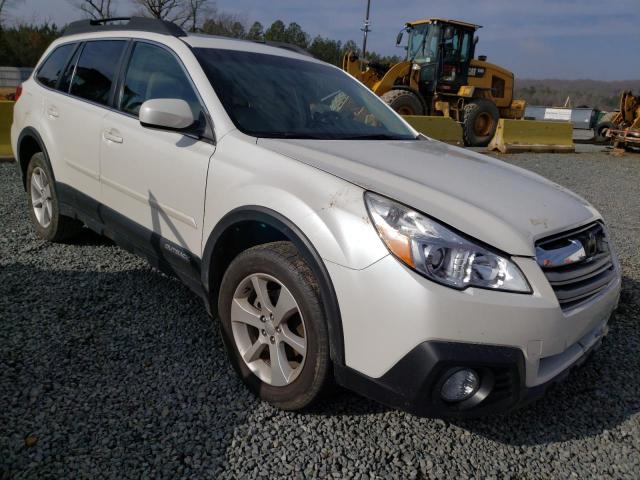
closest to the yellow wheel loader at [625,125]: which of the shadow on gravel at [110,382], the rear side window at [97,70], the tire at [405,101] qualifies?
the tire at [405,101]

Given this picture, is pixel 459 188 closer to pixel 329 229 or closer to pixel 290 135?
pixel 329 229

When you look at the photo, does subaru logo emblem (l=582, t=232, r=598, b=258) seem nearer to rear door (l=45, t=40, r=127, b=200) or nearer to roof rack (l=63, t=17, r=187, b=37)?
roof rack (l=63, t=17, r=187, b=37)

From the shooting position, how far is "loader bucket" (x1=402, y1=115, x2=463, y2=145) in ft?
38.7

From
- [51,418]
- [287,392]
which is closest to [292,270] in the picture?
[287,392]

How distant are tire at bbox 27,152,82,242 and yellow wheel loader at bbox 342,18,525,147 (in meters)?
9.77

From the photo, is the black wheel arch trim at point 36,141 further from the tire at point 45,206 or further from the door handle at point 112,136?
the door handle at point 112,136

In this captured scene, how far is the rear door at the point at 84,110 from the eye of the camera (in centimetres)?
337

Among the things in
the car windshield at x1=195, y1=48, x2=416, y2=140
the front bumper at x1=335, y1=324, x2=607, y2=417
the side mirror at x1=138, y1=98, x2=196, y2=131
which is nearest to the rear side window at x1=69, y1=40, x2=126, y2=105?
the car windshield at x1=195, y1=48, x2=416, y2=140

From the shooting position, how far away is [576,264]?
2.10m

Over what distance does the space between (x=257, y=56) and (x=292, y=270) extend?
5.62ft

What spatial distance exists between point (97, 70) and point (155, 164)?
1.30 metres

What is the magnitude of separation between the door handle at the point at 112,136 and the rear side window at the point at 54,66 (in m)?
1.23

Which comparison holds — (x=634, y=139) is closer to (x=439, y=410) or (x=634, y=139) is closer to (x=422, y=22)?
(x=422, y=22)

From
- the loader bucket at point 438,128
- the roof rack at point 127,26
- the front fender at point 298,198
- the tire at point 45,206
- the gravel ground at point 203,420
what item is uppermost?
the roof rack at point 127,26
